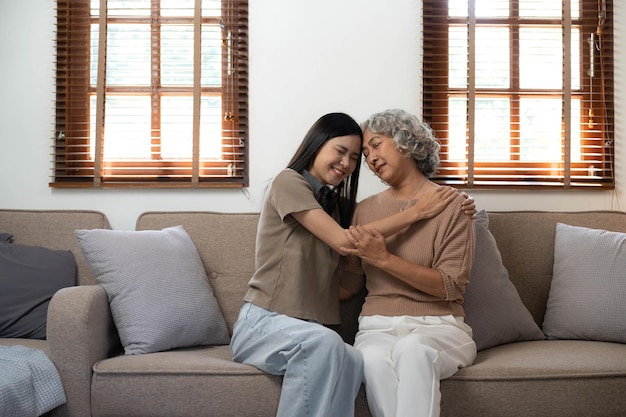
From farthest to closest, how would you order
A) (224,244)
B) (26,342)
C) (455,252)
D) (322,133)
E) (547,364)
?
(224,244) → (26,342) → (322,133) → (455,252) → (547,364)

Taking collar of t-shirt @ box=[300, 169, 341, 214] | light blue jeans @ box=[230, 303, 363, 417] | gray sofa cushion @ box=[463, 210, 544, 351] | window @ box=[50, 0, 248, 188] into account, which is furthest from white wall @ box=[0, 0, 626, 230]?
light blue jeans @ box=[230, 303, 363, 417]

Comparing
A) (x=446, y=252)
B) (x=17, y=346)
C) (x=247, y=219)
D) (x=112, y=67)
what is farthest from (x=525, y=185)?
(x=17, y=346)

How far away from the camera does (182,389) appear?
2.20 metres

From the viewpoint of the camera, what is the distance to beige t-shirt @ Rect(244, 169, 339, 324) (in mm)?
2334

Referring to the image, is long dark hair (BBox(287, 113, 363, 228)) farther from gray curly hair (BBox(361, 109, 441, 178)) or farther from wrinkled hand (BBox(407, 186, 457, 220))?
wrinkled hand (BBox(407, 186, 457, 220))

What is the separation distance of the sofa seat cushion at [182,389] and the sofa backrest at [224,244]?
62cm

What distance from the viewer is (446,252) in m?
2.36

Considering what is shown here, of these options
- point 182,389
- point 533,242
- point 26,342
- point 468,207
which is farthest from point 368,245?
point 26,342

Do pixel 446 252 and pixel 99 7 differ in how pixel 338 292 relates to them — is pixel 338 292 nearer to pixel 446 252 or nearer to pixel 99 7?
pixel 446 252

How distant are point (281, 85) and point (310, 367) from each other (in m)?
1.56

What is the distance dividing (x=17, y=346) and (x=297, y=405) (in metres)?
0.99

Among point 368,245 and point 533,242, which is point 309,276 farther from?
point 533,242

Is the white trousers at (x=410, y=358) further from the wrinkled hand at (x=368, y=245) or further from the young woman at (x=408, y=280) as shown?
the wrinkled hand at (x=368, y=245)

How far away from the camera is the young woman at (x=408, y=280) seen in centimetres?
203
